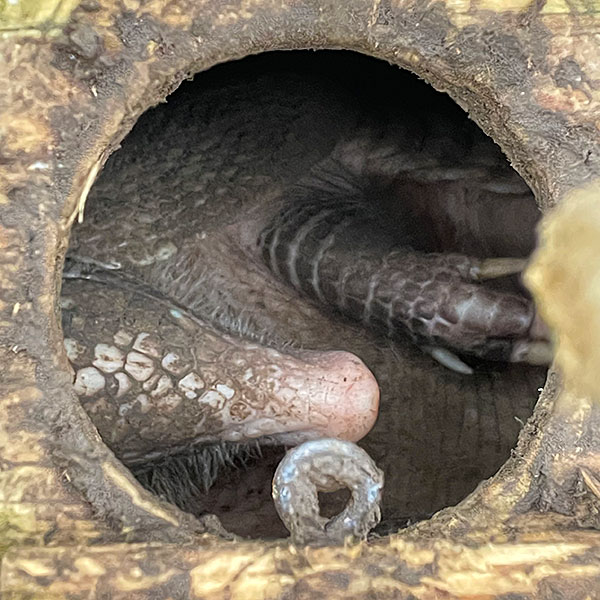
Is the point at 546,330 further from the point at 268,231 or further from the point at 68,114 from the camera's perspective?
the point at 68,114

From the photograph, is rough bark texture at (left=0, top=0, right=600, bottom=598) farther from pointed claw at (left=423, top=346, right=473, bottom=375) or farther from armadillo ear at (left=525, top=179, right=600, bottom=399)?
pointed claw at (left=423, top=346, right=473, bottom=375)

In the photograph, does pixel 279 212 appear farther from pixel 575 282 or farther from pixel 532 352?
pixel 575 282

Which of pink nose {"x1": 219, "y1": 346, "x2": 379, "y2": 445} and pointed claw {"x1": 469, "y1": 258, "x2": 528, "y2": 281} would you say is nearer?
pink nose {"x1": 219, "y1": 346, "x2": 379, "y2": 445}

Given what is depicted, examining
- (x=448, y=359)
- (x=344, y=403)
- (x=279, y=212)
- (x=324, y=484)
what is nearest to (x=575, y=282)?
(x=324, y=484)

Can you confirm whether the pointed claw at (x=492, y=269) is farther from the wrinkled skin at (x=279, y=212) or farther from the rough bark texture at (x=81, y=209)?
the rough bark texture at (x=81, y=209)

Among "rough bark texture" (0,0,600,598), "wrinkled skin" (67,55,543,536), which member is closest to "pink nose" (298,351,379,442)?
"wrinkled skin" (67,55,543,536)

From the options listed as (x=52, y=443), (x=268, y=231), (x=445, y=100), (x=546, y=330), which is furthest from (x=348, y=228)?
(x=52, y=443)
